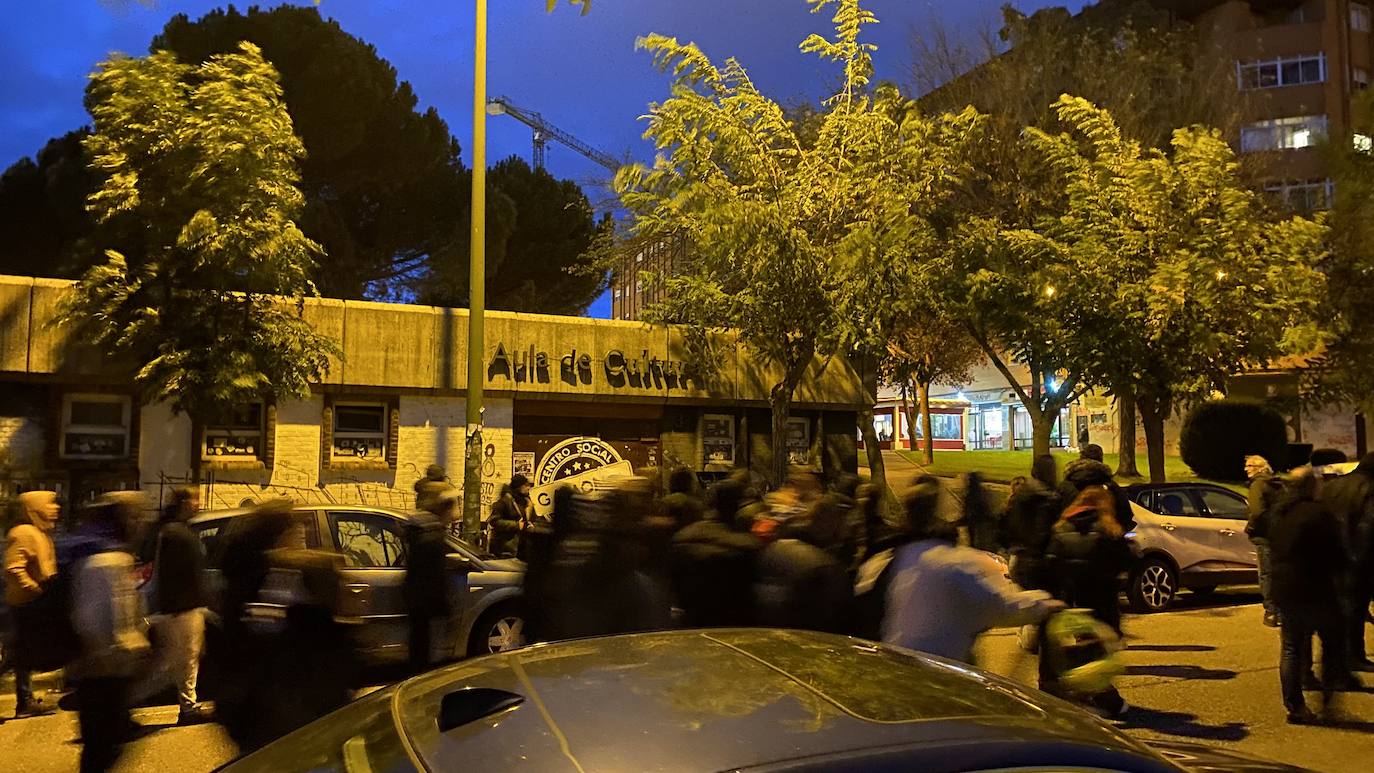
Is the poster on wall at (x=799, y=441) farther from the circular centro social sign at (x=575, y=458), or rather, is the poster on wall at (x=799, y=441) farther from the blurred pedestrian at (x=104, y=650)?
the blurred pedestrian at (x=104, y=650)

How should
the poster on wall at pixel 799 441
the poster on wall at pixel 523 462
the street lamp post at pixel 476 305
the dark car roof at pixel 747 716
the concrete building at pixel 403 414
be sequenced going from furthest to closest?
1. the poster on wall at pixel 799 441
2. the poster on wall at pixel 523 462
3. the concrete building at pixel 403 414
4. the street lamp post at pixel 476 305
5. the dark car roof at pixel 747 716

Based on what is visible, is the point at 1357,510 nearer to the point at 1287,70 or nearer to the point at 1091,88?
the point at 1091,88

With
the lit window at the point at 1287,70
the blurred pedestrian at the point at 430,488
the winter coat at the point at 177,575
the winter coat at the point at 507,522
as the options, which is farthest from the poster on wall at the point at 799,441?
Result: the lit window at the point at 1287,70

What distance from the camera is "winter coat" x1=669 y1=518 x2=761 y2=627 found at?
5.38m

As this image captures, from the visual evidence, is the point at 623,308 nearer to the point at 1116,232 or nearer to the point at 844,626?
the point at 1116,232

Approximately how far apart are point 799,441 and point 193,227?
11904mm

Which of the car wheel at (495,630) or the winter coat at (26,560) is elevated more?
the winter coat at (26,560)

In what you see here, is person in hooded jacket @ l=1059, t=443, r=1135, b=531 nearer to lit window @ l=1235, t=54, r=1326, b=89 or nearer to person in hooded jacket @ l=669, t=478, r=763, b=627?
person in hooded jacket @ l=669, t=478, r=763, b=627

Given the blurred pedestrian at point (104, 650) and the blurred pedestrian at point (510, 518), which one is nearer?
the blurred pedestrian at point (104, 650)

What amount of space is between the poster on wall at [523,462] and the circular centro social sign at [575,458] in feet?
0.45

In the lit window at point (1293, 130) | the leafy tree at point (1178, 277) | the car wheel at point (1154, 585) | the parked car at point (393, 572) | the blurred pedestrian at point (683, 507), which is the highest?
the lit window at point (1293, 130)

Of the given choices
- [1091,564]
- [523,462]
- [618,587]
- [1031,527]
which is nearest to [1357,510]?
[1031,527]

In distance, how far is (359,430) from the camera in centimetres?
1683

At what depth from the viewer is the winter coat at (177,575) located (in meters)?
5.33
